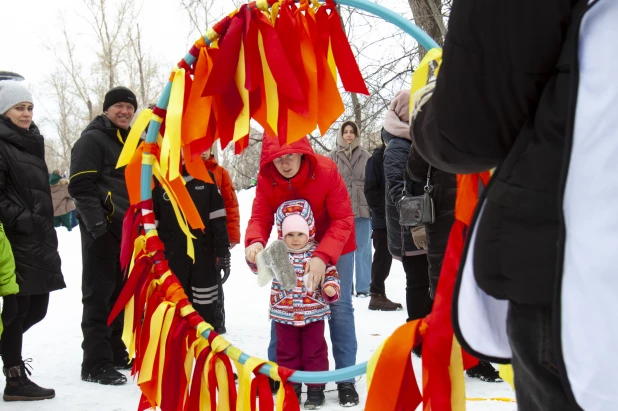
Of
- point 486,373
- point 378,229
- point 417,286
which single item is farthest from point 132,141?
point 378,229

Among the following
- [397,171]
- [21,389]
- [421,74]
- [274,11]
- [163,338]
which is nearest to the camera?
[421,74]

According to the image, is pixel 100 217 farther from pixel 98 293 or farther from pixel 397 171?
pixel 397 171

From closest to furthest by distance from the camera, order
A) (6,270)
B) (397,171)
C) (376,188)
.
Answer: (6,270) → (397,171) → (376,188)

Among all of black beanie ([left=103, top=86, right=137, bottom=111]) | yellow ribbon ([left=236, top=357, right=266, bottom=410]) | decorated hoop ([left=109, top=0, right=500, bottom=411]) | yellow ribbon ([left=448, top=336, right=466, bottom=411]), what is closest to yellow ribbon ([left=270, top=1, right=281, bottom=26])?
decorated hoop ([left=109, top=0, right=500, bottom=411])

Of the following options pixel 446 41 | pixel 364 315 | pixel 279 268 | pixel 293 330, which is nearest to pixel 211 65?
pixel 279 268

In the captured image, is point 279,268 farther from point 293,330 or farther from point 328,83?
point 328,83

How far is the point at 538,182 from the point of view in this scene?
39.6 inches

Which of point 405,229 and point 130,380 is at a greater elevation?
point 405,229

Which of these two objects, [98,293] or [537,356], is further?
[98,293]

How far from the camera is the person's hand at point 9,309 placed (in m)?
3.43

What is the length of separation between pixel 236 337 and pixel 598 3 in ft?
14.2

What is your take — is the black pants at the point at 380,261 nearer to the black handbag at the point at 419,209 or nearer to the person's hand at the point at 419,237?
the person's hand at the point at 419,237

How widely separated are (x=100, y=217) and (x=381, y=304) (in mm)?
2844

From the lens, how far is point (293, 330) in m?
3.24
